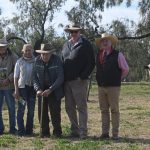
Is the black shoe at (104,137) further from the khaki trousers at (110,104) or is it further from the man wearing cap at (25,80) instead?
the man wearing cap at (25,80)

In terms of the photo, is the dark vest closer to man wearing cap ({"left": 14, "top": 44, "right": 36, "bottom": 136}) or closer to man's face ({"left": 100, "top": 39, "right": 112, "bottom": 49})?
man's face ({"left": 100, "top": 39, "right": 112, "bottom": 49})

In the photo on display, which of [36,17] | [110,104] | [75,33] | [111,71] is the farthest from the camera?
[36,17]

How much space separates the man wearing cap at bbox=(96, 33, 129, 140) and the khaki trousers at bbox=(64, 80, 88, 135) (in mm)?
347

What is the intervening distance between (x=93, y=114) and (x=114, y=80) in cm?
628

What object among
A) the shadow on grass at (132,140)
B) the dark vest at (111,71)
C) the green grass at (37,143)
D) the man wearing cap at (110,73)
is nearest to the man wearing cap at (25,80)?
the green grass at (37,143)

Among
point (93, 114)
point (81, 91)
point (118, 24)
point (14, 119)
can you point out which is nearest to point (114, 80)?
point (81, 91)

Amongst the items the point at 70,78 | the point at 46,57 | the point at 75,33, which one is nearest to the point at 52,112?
the point at 70,78

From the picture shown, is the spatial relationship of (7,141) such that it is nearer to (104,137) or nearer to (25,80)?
(25,80)

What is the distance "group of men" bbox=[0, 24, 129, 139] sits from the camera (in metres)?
9.75

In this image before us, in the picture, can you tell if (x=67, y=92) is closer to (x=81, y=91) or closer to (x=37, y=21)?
(x=81, y=91)

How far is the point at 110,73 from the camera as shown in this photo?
31.8 ft

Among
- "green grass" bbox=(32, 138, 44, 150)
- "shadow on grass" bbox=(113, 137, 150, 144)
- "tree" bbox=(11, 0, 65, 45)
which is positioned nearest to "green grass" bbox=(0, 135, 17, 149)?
"green grass" bbox=(32, 138, 44, 150)

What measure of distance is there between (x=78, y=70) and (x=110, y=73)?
25.2 inches

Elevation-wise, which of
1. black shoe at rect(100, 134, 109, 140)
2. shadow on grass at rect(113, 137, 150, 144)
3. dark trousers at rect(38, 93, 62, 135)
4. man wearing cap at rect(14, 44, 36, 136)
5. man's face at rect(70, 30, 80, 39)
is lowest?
shadow on grass at rect(113, 137, 150, 144)
